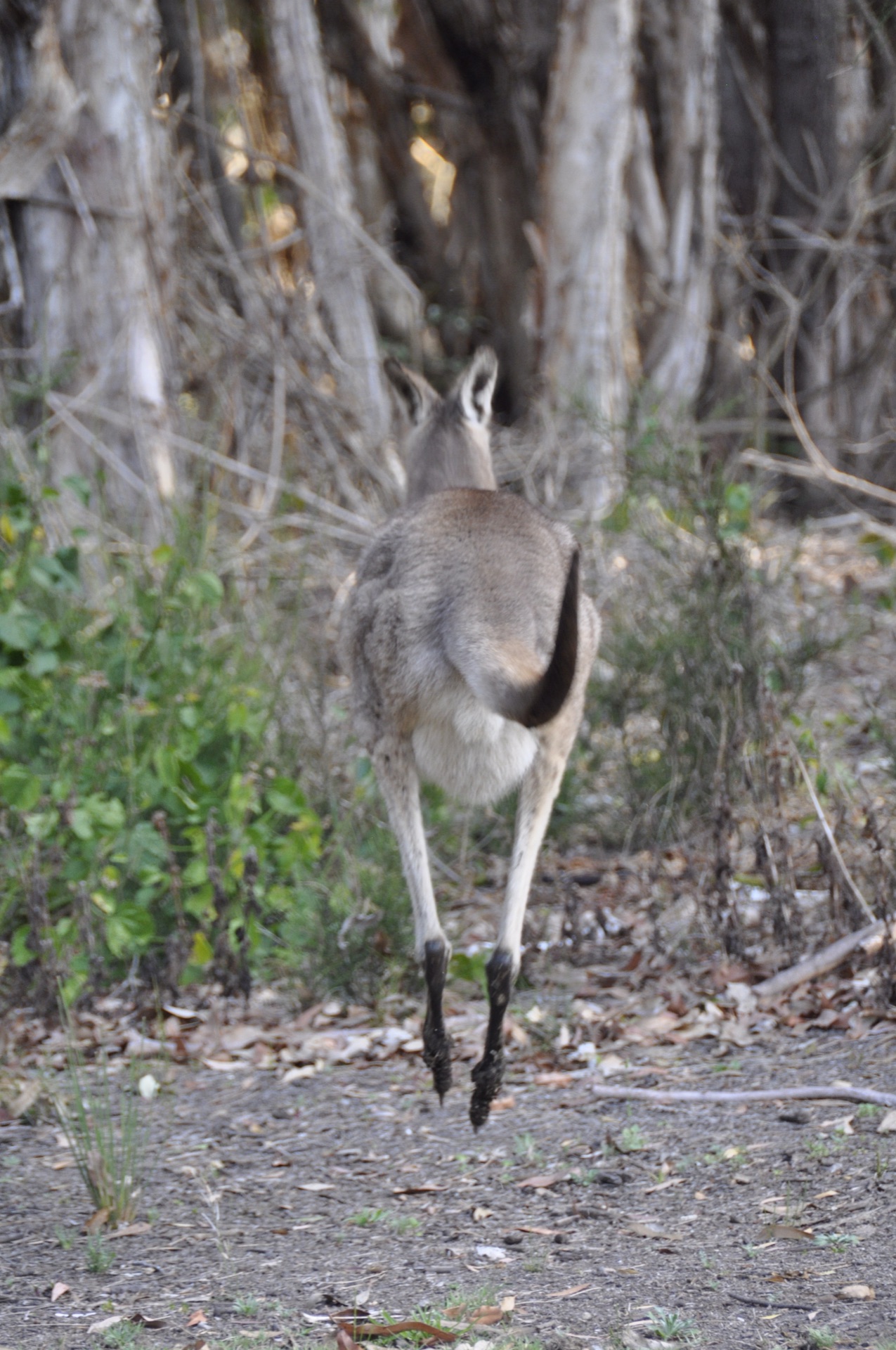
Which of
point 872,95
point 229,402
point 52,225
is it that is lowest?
point 229,402

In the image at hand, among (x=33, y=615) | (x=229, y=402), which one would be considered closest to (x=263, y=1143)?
(x=33, y=615)

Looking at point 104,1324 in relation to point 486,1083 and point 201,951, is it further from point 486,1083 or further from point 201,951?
point 201,951

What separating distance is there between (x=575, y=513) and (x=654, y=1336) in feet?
17.1

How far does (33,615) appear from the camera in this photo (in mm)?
4828

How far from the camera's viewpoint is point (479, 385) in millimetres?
5199

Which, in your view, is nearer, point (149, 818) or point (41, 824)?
point (41, 824)

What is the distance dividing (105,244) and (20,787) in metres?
4.13

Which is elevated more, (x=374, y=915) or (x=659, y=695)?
(x=659, y=695)

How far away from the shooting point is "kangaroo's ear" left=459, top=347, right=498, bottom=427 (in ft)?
16.8

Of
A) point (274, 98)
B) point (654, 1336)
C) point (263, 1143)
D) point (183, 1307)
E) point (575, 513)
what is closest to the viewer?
point (654, 1336)

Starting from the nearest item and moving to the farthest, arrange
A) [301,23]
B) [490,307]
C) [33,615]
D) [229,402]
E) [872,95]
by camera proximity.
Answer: [33,615], [229,402], [301,23], [872,95], [490,307]

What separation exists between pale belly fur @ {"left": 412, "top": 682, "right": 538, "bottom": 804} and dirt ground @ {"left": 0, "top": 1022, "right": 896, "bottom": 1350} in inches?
36.9

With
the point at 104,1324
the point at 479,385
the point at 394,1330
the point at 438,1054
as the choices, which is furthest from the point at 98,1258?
the point at 479,385

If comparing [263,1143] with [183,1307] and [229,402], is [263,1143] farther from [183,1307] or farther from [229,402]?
[229,402]
